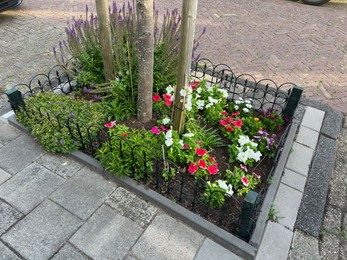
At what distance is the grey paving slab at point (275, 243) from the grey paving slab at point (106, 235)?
1.00 metres

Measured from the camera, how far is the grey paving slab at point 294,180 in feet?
9.30

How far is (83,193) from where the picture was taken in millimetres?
Answer: 2611

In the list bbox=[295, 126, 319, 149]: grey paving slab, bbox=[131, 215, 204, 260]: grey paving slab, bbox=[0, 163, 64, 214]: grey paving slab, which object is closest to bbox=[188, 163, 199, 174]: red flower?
bbox=[131, 215, 204, 260]: grey paving slab

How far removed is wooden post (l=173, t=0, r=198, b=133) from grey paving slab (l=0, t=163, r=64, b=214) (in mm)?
1260

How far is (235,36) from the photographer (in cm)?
579

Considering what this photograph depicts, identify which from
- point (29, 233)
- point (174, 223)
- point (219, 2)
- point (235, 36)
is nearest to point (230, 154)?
point (174, 223)

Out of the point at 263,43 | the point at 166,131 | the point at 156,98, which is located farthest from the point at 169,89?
the point at 263,43

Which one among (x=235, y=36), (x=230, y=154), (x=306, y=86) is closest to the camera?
(x=230, y=154)

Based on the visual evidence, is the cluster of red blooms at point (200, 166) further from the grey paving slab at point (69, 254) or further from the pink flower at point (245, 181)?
the grey paving slab at point (69, 254)

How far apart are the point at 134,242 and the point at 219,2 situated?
22.2 feet

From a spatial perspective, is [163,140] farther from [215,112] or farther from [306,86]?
[306,86]

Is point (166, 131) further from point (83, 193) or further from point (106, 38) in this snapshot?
point (106, 38)

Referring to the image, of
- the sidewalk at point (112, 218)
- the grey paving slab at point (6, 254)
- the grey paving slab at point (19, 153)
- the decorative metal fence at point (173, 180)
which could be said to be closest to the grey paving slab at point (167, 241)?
the sidewalk at point (112, 218)

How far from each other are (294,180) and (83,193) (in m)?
2.04
